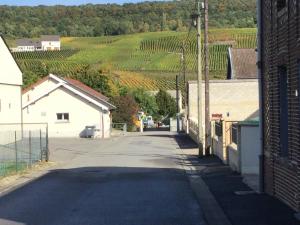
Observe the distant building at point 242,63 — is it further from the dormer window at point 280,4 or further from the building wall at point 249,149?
the dormer window at point 280,4

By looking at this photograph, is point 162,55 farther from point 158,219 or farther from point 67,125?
point 158,219

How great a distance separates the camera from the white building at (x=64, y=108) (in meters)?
62.8

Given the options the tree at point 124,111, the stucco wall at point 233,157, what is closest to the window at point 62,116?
the tree at point 124,111

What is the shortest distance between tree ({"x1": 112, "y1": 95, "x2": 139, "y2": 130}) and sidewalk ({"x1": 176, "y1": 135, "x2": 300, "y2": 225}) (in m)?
58.7

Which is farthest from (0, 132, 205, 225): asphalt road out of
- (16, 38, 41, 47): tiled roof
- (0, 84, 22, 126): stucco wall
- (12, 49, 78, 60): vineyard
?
(12, 49, 78, 60): vineyard

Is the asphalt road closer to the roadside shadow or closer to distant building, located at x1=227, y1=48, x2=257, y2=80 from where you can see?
the roadside shadow

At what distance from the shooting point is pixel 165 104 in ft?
340

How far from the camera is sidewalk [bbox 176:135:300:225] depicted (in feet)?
38.6

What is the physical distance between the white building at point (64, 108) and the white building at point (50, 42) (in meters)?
58.3

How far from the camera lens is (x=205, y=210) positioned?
1388cm

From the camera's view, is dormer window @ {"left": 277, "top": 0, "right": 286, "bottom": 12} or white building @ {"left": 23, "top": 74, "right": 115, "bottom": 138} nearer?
dormer window @ {"left": 277, "top": 0, "right": 286, "bottom": 12}

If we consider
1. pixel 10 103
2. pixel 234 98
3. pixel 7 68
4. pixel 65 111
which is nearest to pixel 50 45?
pixel 65 111

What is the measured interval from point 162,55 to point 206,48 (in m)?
87.6

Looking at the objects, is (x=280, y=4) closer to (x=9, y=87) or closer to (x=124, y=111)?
(x=9, y=87)
